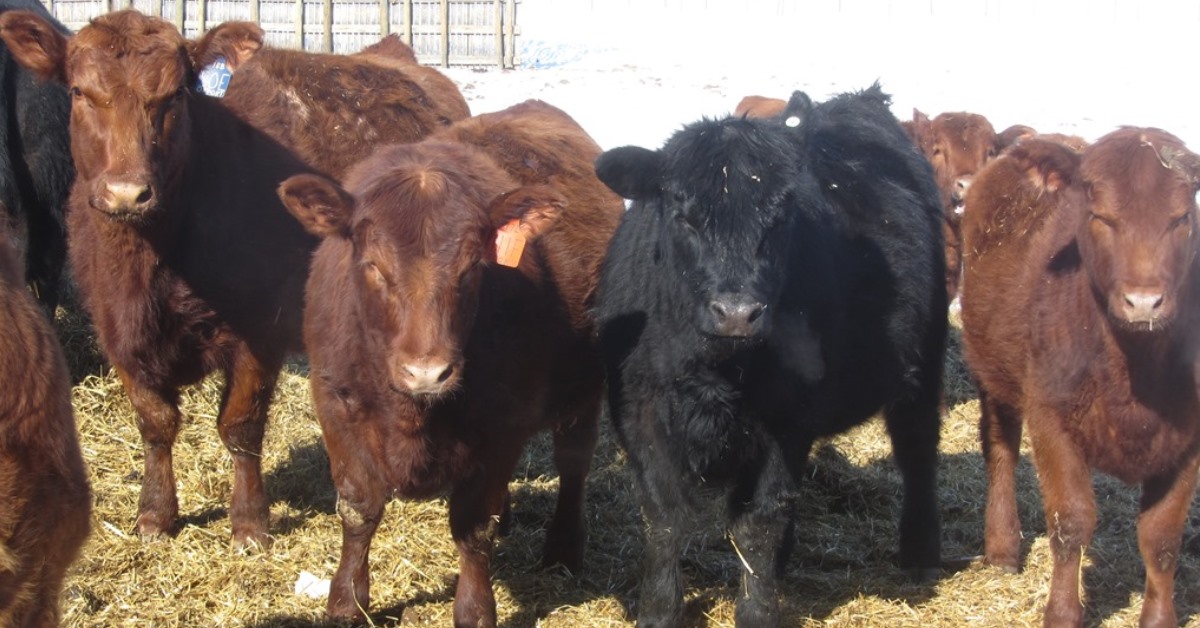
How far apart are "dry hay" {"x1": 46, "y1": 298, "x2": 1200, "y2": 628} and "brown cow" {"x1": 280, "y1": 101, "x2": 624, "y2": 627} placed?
59 centimetres

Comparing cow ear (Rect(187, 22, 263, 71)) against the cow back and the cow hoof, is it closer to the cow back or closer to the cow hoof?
the cow back

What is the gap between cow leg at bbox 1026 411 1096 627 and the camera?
5352 mm

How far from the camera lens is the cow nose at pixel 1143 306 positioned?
495cm

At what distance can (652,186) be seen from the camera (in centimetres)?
514

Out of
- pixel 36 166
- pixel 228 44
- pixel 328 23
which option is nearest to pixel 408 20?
pixel 328 23

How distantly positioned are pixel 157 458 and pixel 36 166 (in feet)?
8.46

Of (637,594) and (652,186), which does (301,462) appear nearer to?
(637,594)

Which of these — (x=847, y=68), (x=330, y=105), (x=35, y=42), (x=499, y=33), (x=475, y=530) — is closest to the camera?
(x=475, y=530)

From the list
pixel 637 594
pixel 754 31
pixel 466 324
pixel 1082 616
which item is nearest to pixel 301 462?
pixel 637 594

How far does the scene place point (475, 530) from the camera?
522 cm

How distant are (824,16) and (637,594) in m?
32.1

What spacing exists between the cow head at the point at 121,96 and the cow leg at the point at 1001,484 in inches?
164

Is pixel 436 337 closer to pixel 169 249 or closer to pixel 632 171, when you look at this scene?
pixel 632 171

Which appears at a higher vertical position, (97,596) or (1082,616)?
(1082,616)
